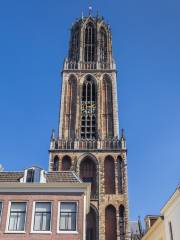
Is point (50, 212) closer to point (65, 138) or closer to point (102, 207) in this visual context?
point (102, 207)

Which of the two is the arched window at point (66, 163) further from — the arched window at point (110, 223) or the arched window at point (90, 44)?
the arched window at point (90, 44)

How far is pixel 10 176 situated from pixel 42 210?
432cm

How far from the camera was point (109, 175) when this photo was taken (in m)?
45.0

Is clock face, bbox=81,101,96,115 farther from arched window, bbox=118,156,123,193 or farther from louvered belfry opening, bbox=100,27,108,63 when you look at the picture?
louvered belfry opening, bbox=100,27,108,63

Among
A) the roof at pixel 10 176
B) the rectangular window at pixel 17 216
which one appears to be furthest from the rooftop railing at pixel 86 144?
the rectangular window at pixel 17 216

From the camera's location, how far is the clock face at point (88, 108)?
5056 centimetres

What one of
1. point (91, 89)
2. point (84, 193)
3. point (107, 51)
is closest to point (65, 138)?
point (91, 89)

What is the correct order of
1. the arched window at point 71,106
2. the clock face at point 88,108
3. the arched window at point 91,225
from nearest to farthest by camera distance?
the arched window at point 91,225, the arched window at point 71,106, the clock face at point 88,108

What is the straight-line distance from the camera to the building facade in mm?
22391

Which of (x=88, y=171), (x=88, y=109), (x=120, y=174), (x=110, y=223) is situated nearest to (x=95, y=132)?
(x=88, y=109)

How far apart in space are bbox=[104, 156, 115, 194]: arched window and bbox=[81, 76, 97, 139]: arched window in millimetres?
4135

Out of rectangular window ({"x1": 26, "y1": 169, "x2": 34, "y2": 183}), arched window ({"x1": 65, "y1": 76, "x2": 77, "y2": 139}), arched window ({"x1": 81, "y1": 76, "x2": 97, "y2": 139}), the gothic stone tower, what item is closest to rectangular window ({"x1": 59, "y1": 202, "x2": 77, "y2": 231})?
rectangular window ({"x1": 26, "y1": 169, "x2": 34, "y2": 183})

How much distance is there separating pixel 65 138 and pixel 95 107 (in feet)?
20.6

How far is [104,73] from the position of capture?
54375 millimetres
